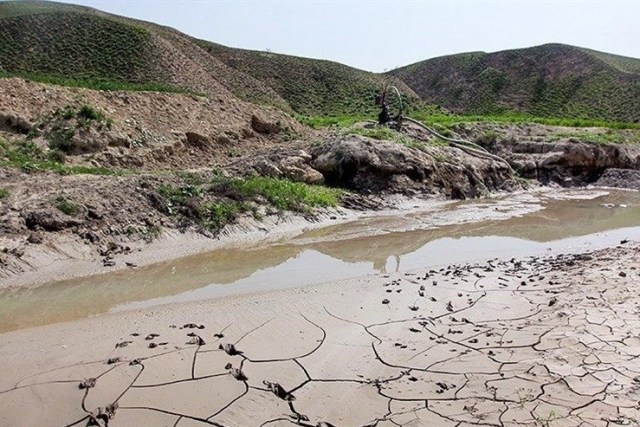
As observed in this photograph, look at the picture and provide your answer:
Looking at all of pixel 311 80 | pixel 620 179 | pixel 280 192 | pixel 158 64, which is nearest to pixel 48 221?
pixel 280 192

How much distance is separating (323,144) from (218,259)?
7891 mm

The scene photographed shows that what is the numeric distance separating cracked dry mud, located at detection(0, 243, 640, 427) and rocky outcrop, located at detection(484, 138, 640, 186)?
15590 mm

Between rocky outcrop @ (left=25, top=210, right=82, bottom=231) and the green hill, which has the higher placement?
the green hill

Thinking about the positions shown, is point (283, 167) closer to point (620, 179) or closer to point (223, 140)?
point (223, 140)

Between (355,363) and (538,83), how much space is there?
54.2m

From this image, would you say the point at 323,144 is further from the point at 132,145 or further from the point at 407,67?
the point at 407,67

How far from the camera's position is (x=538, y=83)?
2084 inches

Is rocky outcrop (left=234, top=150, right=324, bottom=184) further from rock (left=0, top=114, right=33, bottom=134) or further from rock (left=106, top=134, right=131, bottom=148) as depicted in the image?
rock (left=0, top=114, right=33, bottom=134)

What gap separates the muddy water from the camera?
6996 millimetres

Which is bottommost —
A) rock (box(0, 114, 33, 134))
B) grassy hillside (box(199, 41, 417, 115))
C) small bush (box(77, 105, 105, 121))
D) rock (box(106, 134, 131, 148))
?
rock (box(106, 134, 131, 148))

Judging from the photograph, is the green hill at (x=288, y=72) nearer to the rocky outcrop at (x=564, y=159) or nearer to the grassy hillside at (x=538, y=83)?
the grassy hillside at (x=538, y=83)

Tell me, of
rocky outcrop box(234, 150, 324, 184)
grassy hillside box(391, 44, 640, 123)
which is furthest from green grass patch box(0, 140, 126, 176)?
grassy hillside box(391, 44, 640, 123)

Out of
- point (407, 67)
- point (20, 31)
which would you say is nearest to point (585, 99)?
point (407, 67)

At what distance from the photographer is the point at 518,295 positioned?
21.4ft
